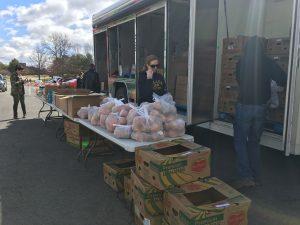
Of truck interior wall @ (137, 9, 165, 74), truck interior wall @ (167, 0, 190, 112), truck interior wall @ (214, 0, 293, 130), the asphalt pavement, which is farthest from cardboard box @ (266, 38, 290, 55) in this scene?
truck interior wall @ (137, 9, 165, 74)

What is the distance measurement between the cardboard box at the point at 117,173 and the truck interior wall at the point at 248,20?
184 centimetres

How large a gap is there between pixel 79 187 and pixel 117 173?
743mm

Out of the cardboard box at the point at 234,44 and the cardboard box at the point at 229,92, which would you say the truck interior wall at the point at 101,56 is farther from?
the cardboard box at the point at 229,92

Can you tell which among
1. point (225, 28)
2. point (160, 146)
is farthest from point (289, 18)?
point (160, 146)

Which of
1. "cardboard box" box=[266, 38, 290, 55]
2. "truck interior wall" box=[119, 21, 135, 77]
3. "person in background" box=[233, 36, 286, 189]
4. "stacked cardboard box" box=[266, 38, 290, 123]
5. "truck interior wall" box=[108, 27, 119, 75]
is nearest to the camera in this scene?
"person in background" box=[233, 36, 286, 189]

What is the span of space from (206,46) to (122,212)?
2.76 meters

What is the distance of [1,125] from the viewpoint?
9.30m

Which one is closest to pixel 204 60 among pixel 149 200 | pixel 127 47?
pixel 149 200

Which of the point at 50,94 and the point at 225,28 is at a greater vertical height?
the point at 225,28

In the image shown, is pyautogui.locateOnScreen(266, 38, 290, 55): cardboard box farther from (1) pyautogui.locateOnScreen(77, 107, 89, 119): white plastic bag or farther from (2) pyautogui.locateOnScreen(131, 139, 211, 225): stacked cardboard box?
(1) pyautogui.locateOnScreen(77, 107, 89, 119): white plastic bag

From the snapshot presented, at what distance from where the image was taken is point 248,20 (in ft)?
18.3

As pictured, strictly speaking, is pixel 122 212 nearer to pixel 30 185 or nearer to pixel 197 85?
pixel 30 185

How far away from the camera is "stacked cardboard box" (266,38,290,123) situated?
4777 millimetres

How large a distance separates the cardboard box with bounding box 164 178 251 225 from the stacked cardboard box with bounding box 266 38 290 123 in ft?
6.64
